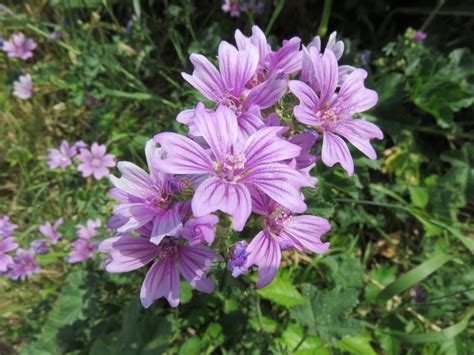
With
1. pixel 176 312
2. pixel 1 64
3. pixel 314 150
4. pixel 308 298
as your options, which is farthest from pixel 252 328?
pixel 1 64

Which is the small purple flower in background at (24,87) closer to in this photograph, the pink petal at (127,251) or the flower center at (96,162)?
the flower center at (96,162)

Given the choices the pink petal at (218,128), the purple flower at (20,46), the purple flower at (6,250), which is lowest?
the purple flower at (6,250)

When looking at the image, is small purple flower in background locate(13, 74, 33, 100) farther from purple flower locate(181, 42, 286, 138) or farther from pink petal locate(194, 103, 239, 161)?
pink petal locate(194, 103, 239, 161)

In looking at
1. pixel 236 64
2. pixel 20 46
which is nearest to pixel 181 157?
pixel 236 64

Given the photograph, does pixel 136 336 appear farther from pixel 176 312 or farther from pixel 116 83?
pixel 116 83

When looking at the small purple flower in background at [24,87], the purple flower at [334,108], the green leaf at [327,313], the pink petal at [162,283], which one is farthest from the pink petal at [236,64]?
the small purple flower in background at [24,87]
